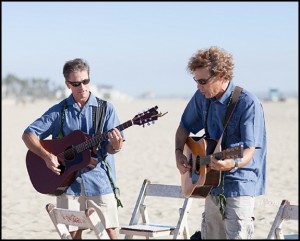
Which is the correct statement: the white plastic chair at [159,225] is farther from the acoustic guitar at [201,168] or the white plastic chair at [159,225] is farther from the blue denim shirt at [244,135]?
the blue denim shirt at [244,135]

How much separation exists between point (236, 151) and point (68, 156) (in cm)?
170

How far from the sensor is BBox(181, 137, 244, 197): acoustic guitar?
5.34 m

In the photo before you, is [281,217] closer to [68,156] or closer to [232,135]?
[232,135]

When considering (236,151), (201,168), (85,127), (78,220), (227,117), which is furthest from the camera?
(85,127)

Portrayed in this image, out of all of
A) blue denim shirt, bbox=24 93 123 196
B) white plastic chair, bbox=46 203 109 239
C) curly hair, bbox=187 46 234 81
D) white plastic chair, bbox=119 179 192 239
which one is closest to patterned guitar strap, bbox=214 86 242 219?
curly hair, bbox=187 46 234 81

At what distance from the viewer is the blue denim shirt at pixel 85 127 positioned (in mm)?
6152

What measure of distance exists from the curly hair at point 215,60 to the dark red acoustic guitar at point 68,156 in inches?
31.4

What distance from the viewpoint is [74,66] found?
20.1ft

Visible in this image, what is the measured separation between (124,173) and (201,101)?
10.6m

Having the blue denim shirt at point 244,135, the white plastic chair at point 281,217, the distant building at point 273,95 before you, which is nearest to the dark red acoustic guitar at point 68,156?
the blue denim shirt at point 244,135

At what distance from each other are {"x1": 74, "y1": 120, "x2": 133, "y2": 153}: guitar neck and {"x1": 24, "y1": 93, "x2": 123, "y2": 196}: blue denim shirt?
86 mm

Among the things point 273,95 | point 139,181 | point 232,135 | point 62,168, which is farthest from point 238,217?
point 273,95

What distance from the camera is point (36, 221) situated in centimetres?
1009

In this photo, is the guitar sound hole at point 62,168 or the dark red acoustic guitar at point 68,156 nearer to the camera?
the dark red acoustic guitar at point 68,156
